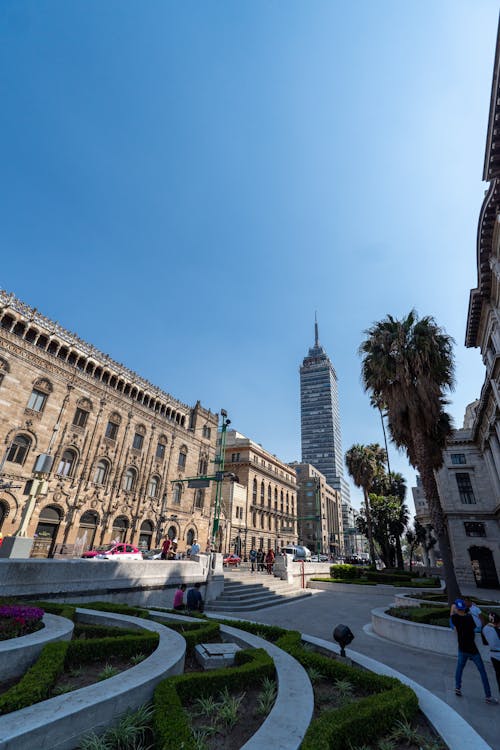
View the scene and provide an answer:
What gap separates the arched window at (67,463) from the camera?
26922 mm

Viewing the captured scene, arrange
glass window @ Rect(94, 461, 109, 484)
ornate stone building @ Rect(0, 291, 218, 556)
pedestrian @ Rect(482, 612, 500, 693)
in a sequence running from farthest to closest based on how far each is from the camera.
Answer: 1. glass window @ Rect(94, 461, 109, 484)
2. ornate stone building @ Rect(0, 291, 218, 556)
3. pedestrian @ Rect(482, 612, 500, 693)

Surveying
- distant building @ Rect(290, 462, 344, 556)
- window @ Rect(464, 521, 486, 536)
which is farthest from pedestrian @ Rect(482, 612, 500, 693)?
distant building @ Rect(290, 462, 344, 556)

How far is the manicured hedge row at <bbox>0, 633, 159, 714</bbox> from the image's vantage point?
378cm

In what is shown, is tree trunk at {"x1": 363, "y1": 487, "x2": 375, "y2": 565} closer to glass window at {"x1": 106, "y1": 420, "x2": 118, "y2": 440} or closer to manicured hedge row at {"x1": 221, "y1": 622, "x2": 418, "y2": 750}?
glass window at {"x1": 106, "y1": 420, "x2": 118, "y2": 440}

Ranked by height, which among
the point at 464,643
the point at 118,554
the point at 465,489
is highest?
the point at 465,489

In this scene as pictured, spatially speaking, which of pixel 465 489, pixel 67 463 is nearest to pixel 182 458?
pixel 67 463

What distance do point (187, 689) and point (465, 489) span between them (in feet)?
120

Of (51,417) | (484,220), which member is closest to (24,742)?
(484,220)

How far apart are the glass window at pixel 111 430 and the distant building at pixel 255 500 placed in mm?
21095

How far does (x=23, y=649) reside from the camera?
509 cm

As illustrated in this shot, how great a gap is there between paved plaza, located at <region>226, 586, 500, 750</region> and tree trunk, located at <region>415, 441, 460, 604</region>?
139 inches

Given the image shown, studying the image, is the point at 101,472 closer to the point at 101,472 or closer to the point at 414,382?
the point at 101,472

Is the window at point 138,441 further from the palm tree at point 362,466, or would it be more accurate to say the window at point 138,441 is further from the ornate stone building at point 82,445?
the palm tree at point 362,466

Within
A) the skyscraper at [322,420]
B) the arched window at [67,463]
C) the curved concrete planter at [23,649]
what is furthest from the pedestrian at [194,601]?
the skyscraper at [322,420]
